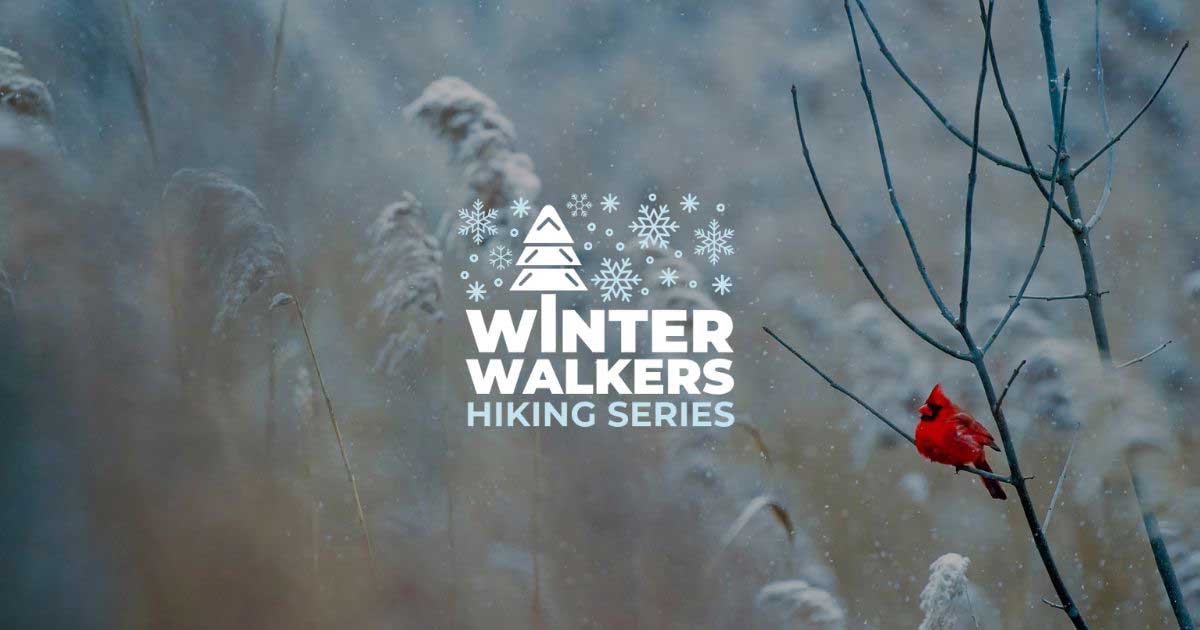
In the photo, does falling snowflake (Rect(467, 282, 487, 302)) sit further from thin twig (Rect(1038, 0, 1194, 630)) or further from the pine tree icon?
thin twig (Rect(1038, 0, 1194, 630))

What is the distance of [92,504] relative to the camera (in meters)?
2.29

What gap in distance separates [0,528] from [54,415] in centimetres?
31

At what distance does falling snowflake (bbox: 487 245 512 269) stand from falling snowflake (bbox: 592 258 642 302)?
8.5 inches

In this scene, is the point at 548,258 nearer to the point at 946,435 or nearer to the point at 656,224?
the point at 656,224

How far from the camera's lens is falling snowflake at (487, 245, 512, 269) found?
2.24 metres

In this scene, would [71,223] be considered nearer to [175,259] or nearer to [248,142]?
[175,259]

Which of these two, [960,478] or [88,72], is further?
[88,72]

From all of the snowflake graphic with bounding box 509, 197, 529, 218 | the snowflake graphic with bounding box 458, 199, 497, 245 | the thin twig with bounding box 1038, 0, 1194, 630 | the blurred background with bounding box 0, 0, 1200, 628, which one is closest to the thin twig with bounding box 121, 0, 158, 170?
the blurred background with bounding box 0, 0, 1200, 628

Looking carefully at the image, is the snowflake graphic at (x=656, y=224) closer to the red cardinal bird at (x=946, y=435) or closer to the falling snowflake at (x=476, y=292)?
the falling snowflake at (x=476, y=292)

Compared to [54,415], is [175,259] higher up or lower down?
higher up

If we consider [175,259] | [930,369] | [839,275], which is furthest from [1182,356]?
[175,259]

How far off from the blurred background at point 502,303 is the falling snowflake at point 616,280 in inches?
2.2

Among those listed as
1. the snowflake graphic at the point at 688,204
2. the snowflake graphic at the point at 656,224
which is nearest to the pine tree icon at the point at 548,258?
the snowflake graphic at the point at 656,224

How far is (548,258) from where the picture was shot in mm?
2234
